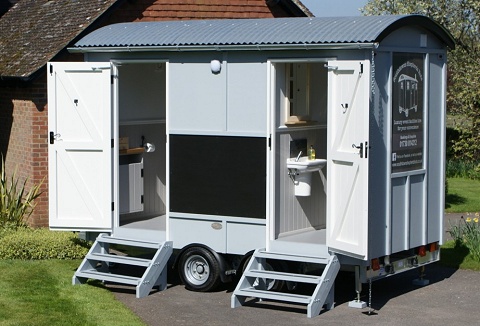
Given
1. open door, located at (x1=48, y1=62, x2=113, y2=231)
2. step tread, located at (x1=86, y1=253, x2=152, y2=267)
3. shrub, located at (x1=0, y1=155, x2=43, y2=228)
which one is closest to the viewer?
step tread, located at (x1=86, y1=253, x2=152, y2=267)

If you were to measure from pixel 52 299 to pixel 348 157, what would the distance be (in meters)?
3.56

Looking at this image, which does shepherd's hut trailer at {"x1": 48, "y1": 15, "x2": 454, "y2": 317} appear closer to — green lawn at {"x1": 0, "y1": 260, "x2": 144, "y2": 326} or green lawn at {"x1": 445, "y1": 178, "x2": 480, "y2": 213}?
green lawn at {"x1": 0, "y1": 260, "x2": 144, "y2": 326}

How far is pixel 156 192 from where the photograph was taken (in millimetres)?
13656

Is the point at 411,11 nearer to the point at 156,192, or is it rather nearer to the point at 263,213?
the point at 156,192

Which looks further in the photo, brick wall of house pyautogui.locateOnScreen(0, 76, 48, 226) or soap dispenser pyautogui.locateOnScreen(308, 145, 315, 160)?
brick wall of house pyautogui.locateOnScreen(0, 76, 48, 226)

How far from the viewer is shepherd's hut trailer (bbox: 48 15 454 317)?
10414 millimetres

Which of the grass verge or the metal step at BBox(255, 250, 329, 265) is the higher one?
the metal step at BBox(255, 250, 329, 265)

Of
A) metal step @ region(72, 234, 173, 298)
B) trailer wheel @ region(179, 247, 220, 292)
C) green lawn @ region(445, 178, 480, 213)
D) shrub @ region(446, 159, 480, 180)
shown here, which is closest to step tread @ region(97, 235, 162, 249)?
metal step @ region(72, 234, 173, 298)

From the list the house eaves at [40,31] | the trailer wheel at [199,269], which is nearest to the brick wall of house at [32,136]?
the house eaves at [40,31]

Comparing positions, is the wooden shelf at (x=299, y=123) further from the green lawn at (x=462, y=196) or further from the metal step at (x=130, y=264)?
the green lawn at (x=462, y=196)

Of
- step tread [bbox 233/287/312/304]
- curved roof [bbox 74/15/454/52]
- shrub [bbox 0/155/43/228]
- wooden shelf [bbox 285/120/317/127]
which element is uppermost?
curved roof [bbox 74/15/454/52]

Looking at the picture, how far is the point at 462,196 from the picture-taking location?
21.4 m

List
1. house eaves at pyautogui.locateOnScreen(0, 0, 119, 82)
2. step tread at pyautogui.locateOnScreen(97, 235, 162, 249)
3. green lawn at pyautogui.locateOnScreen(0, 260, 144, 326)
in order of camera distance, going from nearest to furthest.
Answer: green lawn at pyautogui.locateOnScreen(0, 260, 144, 326) → step tread at pyautogui.locateOnScreen(97, 235, 162, 249) → house eaves at pyautogui.locateOnScreen(0, 0, 119, 82)

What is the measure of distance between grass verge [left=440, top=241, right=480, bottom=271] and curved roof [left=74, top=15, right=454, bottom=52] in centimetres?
311
